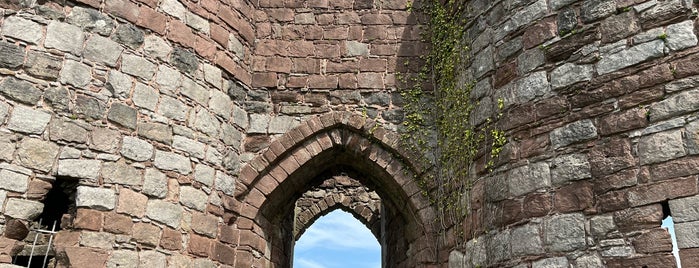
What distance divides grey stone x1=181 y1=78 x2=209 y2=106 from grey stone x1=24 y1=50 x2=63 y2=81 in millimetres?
1137

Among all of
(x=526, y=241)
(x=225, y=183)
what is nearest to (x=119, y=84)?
(x=225, y=183)

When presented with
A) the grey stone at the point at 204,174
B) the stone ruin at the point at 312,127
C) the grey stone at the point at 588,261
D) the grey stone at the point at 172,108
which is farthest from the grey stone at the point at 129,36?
the grey stone at the point at 588,261

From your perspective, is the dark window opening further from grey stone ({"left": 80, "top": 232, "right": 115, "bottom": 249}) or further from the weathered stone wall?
the weathered stone wall

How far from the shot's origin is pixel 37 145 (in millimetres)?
4387

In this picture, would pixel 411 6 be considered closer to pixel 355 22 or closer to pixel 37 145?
pixel 355 22

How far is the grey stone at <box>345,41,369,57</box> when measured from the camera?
21.2 feet

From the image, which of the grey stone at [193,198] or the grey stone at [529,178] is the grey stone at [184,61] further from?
the grey stone at [529,178]

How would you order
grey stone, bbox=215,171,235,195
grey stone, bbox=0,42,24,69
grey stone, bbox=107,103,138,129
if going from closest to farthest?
grey stone, bbox=0,42,24,69 < grey stone, bbox=107,103,138,129 < grey stone, bbox=215,171,235,195

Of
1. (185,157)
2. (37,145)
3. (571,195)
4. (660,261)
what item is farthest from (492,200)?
(37,145)

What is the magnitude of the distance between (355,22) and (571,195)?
11.0ft

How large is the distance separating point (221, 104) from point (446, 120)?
7.53 ft

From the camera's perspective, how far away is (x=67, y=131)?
455 centimetres

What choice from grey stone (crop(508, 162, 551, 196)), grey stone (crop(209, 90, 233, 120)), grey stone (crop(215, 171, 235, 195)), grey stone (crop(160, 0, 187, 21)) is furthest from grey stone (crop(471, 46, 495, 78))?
grey stone (crop(160, 0, 187, 21))

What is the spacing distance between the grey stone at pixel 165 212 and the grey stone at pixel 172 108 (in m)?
0.81
